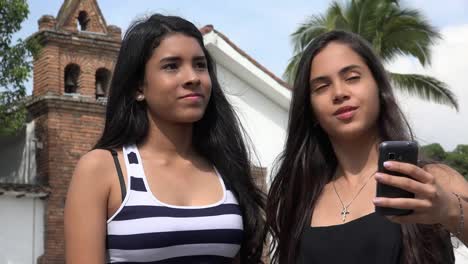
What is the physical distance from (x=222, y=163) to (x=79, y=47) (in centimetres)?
1154

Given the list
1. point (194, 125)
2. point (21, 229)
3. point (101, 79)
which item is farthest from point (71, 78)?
point (194, 125)

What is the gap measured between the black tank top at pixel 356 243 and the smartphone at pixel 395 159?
0.79m

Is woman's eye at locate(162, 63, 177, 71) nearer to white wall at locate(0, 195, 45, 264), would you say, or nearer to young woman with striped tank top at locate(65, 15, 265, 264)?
young woman with striped tank top at locate(65, 15, 265, 264)

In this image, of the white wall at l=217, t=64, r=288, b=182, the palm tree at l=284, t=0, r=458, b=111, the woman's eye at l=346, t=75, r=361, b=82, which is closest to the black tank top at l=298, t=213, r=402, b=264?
the woman's eye at l=346, t=75, r=361, b=82

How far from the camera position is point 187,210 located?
3.20 meters

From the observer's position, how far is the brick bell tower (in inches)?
539

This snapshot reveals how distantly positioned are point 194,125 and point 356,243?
88 centimetres

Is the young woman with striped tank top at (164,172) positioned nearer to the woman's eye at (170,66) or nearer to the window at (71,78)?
the woman's eye at (170,66)

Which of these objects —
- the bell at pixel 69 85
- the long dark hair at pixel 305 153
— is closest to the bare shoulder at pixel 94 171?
the long dark hair at pixel 305 153

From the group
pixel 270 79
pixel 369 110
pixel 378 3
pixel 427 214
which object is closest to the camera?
pixel 427 214

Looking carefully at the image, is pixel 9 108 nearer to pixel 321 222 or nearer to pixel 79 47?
pixel 79 47

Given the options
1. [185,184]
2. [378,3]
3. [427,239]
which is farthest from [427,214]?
[378,3]

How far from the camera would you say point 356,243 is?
3152 millimetres

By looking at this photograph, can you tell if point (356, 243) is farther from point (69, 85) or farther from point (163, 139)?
point (69, 85)
